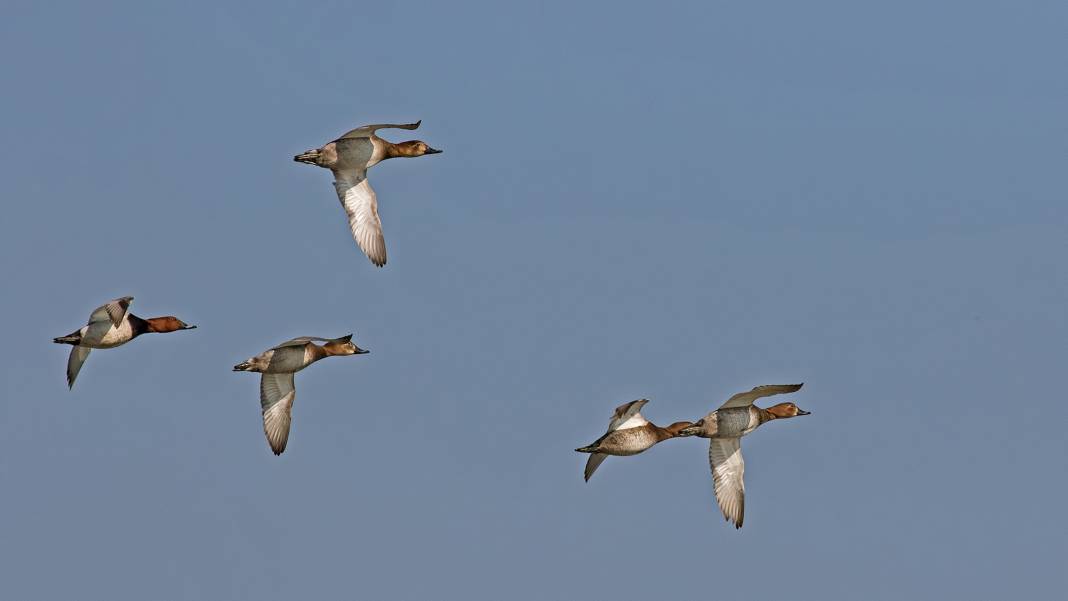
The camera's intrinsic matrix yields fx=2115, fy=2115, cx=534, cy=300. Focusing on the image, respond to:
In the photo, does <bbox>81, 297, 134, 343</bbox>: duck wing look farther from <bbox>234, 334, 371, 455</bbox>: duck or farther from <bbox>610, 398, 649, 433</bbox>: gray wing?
<bbox>610, 398, 649, 433</bbox>: gray wing

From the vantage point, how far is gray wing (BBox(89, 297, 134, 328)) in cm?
4209

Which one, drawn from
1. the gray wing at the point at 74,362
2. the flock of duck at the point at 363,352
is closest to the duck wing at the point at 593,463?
the flock of duck at the point at 363,352

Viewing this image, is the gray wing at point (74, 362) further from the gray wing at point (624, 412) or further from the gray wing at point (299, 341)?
the gray wing at point (624, 412)

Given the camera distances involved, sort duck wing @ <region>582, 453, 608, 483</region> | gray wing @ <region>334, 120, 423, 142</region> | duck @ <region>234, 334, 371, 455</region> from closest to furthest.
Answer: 1. gray wing @ <region>334, 120, 423, 142</region>
2. duck @ <region>234, 334, 371, 455</region>
3. duck wing @ <region>582, 453, 608, 483</region>

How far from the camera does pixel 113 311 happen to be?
138 ft

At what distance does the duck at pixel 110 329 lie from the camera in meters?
42.6

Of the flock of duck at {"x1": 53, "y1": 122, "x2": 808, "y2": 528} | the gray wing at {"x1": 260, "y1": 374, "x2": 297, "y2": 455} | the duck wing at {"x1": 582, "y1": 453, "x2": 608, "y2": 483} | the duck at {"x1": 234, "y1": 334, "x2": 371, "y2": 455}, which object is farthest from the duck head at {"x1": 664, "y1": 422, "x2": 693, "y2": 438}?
the gray wing at {"x1": 260, "y1": 374, "x2": 297, "y2": 455}

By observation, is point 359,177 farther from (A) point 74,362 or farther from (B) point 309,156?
(A) point 74,362

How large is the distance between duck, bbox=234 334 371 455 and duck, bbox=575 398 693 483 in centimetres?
598

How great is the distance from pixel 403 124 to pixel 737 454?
40.2 ft

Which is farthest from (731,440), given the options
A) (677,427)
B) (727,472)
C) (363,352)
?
(363,352)

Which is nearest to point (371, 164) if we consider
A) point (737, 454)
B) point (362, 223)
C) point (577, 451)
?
point (362, 223)

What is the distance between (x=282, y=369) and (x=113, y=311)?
5.15m

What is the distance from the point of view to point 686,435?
46406 mm
